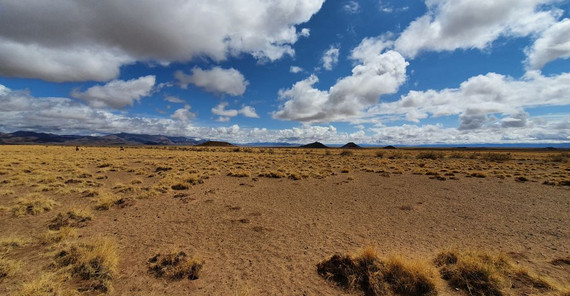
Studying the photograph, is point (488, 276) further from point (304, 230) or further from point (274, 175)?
point (274, 175)

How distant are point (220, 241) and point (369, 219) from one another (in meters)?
5.53

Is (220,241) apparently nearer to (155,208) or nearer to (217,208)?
(217,208)

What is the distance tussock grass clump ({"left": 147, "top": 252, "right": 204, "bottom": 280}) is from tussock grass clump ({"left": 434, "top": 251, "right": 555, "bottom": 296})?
209 inches

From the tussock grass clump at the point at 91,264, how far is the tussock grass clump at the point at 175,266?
2.57 feet

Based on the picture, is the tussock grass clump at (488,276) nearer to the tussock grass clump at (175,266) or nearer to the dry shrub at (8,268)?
the tussock grass clump at (175,266)

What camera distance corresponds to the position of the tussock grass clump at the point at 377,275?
4.42m

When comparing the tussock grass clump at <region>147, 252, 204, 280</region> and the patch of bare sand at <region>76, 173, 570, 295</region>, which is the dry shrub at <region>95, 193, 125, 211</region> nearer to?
the patch of bare sand at <region>76, 173, 570, 295</region>

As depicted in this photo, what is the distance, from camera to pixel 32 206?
31.0 ft

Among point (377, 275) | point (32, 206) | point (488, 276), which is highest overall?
point (488, 276)

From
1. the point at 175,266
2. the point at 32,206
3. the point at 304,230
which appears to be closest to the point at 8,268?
the point at 175,266

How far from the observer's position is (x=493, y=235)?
24.1 feet

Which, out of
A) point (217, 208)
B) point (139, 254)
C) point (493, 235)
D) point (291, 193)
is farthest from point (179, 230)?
point (493, 235)

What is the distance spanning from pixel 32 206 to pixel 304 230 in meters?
11.0

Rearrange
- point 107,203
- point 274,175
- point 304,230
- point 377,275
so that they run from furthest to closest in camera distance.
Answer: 1. point 274,175
2. point 107,203
3. point 304,230
4. point 377,275
